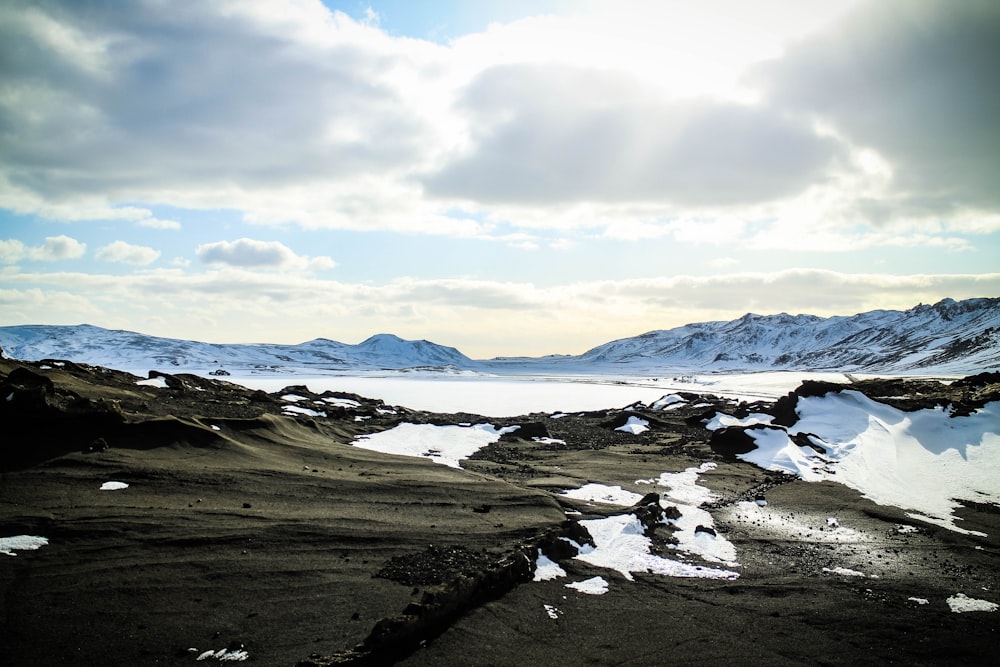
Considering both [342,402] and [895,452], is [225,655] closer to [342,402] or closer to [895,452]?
[895,452]

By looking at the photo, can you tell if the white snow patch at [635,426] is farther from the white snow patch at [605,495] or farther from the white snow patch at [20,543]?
the white snow patch at [20,543]

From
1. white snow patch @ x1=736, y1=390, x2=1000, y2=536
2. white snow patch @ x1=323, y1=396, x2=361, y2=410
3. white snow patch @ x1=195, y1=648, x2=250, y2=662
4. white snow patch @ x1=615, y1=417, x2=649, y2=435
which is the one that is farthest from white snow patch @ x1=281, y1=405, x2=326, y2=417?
white snow patch @ x1=195, y1=648, x2=250, y2=662

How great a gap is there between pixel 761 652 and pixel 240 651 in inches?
270

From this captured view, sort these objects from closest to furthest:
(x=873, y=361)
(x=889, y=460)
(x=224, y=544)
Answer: (x=224, y=544), (x=889, y=460), (x=873, y=361)

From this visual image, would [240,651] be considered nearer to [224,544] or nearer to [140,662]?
[140,662]

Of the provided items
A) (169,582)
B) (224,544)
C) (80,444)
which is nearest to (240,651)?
(169,582)

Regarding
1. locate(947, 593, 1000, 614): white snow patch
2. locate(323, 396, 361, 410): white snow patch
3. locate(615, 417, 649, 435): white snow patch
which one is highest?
locate(323, 396, 361, 410): white snow patch

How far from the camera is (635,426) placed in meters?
33.5

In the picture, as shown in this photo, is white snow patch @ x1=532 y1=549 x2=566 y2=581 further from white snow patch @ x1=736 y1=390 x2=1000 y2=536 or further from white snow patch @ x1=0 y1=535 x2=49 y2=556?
white snow patch @ x1=736 y1=390 x2=1000 y2=536

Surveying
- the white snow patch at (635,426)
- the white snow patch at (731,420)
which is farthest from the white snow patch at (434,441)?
the white snow patch at (731,420)

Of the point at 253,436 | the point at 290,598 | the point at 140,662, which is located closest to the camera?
the point at 140,662

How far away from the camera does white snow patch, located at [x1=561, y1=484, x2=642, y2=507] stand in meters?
15.7

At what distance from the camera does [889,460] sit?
69.9 ft

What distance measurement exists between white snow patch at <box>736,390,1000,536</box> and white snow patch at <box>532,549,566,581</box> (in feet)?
34.5
